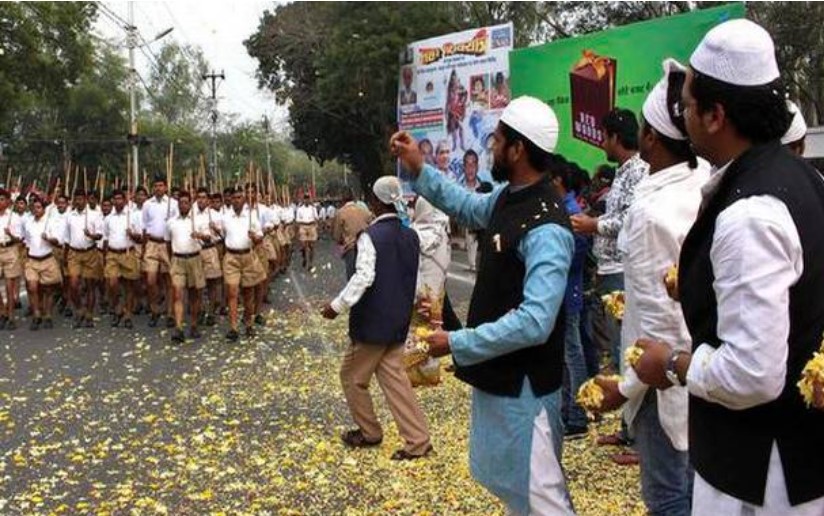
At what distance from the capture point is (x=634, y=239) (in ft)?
10.8

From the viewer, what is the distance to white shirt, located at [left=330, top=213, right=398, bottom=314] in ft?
19.3

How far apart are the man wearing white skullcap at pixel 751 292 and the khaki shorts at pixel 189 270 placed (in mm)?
10300

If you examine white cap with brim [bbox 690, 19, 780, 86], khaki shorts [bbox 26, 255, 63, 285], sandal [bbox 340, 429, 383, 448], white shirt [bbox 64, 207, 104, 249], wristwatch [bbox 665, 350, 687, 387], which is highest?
white cap with brim [bbox 690, 19, 780, 86]

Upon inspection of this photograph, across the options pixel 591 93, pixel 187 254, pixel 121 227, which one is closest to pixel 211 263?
pixel 187 254

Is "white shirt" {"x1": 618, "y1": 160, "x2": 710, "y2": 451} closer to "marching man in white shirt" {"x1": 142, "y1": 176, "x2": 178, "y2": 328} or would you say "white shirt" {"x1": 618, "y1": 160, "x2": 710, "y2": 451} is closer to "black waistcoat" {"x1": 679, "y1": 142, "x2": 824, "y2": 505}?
"black waistcoat" {"x1": 679, "y1": 142, "x2": 824, "y2": 505}

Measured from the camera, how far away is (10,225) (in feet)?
43.3

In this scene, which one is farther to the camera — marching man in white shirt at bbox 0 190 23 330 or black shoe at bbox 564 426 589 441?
marching man in white shirt at bbox 0 190 23 330

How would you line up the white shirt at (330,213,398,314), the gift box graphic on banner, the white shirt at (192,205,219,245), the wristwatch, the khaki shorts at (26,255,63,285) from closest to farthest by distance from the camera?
1. the wristwatch
2. the white shirt at (330,213,398,314)
3. the gift box graphic on banner
4. the white shirt at (192,205,219,245)
5. the khaki shorts at (26,255,63,285)

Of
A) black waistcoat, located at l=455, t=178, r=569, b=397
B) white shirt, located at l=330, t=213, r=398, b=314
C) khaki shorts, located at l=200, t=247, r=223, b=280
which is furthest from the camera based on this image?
→ khaki shorts, located at l=200, t=247, r=223, b=280

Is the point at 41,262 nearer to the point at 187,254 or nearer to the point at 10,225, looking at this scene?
the point at 10,225

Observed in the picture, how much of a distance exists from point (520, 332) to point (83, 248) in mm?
11792

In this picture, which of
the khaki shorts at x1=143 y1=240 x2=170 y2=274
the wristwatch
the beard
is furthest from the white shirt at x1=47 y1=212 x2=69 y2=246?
the wristwatch

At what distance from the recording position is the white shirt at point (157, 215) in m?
12.8

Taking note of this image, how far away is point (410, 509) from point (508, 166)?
8.43 feet
